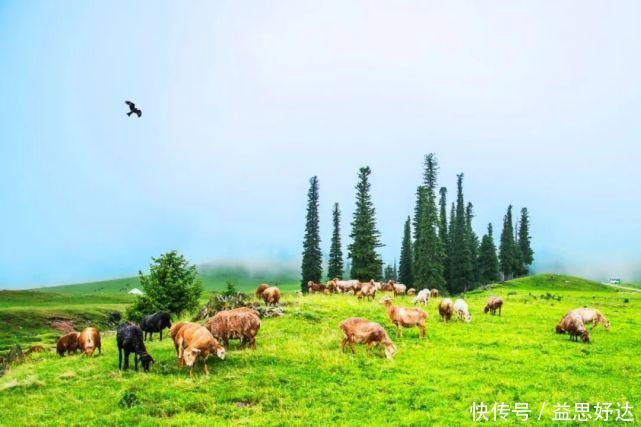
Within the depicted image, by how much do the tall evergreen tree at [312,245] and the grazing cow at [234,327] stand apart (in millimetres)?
65860

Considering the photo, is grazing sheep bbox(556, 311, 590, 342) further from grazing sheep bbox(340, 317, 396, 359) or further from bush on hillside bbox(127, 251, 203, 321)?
bush on hillside bbox(127, 251, 203, 321)

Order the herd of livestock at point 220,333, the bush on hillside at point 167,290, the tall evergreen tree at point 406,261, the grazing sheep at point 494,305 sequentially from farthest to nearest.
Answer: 1. the tall evergreen tree at point 406,261
2. the bush on hillside at point 167,290
3. the grazing sheep at point 494,305
4. the herd of livestock at point 220,333

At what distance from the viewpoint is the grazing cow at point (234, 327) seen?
75.9 ft

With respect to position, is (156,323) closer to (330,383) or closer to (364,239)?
(330,383)

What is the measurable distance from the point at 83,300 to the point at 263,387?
106 metres

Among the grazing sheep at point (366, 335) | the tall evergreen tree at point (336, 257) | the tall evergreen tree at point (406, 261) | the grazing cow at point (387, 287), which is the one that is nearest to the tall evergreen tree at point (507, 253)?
the tall evergreen tree at point (406, 261)

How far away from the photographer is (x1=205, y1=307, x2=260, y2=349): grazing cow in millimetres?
23125

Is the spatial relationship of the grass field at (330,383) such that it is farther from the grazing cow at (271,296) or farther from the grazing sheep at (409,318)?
the grazing cow at (271,296)

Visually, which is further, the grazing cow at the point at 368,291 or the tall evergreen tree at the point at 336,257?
the tall evergreen tree at the point at 336,257

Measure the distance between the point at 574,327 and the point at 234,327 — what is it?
20.2 meters

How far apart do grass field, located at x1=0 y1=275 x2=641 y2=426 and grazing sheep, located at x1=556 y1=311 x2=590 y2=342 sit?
706mm

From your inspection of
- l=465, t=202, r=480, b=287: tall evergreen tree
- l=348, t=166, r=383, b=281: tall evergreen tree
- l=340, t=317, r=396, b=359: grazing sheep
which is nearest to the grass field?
l=340, t=317, r=396, b=359: grazing sheep

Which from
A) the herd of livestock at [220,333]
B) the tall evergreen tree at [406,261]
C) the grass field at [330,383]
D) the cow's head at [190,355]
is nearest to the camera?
the grass field at [330,383]

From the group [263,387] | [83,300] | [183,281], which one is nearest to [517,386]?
[263,387]
